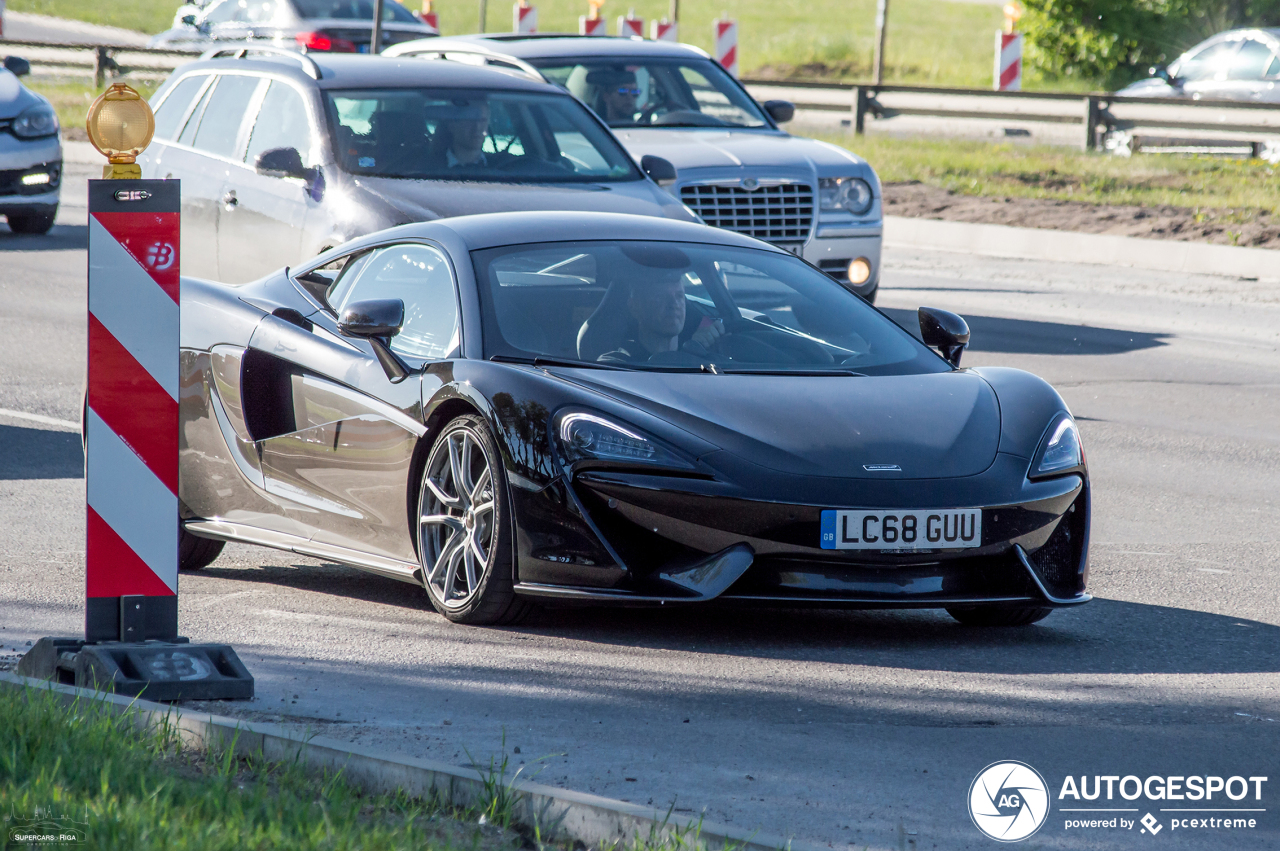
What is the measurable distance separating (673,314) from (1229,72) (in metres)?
24.8

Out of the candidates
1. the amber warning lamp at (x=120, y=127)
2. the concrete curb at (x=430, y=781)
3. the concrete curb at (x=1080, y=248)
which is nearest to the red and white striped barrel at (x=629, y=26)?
the concrete curb at (x=1080, y=248)

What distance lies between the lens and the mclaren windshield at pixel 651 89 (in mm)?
14211

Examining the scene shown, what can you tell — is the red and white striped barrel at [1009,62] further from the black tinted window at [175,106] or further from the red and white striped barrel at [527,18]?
the black tinted window at [175,106]

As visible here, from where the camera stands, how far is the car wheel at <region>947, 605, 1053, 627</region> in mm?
6156

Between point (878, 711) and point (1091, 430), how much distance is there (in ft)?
18.1

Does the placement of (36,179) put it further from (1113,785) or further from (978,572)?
(1113,785)

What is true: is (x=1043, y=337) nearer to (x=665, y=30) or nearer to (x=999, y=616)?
(x=999, y=616)

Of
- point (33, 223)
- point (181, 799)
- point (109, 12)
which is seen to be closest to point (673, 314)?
point (181, 799)

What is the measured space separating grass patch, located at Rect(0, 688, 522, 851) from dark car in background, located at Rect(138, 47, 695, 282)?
5888mm

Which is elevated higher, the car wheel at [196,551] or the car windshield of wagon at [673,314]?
the car windshield of wagon at [673,314]

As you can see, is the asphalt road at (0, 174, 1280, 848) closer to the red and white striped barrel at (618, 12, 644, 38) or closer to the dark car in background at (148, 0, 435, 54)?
the red and white striped barrel at (618, 12, 644, 38)

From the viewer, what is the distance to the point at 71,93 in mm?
30750

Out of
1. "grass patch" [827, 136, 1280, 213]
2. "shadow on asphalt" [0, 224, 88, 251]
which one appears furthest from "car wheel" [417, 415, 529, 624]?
"grass patch" [827, 136, 1280, 213]

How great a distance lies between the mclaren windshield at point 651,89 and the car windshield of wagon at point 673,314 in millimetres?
7412
